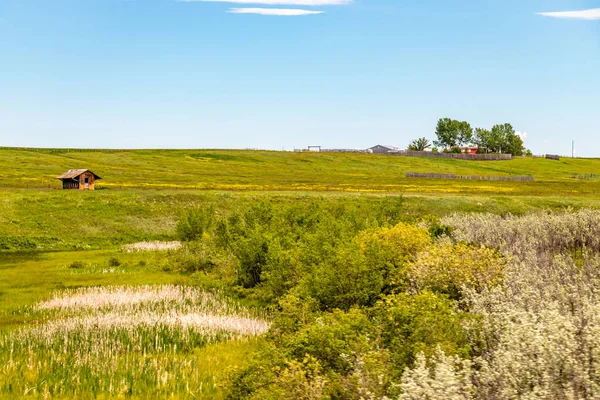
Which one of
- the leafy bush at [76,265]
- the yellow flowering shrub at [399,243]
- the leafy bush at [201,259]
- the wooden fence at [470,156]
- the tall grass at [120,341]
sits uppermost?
the wooden fence at [470,156]

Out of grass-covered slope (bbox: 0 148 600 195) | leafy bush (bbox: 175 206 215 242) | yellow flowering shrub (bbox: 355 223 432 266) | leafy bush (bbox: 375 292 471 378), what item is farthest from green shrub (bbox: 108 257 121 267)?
grass-covered slope (bbox: 0 148 600 195)

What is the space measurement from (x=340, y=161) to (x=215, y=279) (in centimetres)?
15129

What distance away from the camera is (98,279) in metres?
28.7

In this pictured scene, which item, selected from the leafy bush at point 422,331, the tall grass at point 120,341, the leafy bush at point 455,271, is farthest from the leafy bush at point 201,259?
the leafy bush at point 422,331

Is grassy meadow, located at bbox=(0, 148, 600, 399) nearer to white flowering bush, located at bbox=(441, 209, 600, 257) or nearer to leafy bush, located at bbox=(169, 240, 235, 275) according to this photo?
leafy bush, located at bbox=(169, 240, 235, 275)

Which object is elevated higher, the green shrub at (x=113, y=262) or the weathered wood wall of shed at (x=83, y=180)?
the weathered wood wall of shed at (x=83, y=180)

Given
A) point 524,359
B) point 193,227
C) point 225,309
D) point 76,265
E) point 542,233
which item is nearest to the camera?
point 524,359

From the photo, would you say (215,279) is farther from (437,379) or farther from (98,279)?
(437,379)

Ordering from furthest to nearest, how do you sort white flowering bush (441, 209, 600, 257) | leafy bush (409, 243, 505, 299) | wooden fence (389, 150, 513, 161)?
wooden fence (389, 150, 513, 161) → white flowering bush (441, 209, 600, 257) → leafy bush (409, 243, 505, 299)

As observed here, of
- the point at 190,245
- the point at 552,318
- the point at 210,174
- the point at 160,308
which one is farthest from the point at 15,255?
the point at 210,174

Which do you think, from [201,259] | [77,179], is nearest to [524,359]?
[201,259]

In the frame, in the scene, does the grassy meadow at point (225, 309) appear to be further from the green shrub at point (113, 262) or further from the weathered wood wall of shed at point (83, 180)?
the weathered wood wall of shed at point (83, 180)

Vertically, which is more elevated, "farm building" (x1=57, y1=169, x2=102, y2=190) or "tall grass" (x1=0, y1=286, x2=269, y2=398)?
"farm building" (x1=57, y1=169, x2=102, y2=190)

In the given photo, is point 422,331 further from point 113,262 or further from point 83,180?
point 83,180
